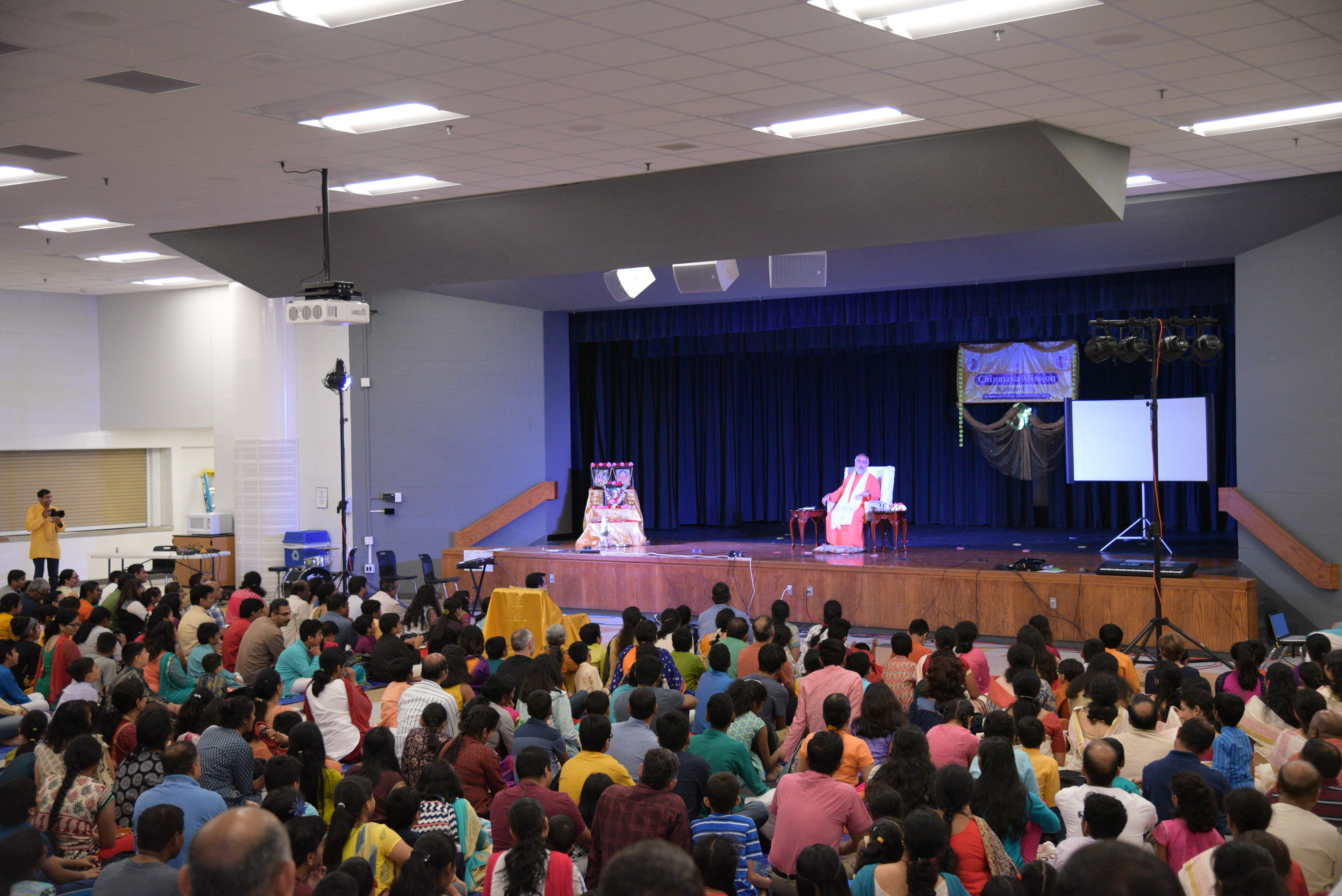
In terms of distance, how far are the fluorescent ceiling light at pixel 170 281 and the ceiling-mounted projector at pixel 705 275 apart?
7912 mm

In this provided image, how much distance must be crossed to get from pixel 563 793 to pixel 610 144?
16.9 feet

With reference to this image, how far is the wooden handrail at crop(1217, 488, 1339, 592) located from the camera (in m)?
10.1

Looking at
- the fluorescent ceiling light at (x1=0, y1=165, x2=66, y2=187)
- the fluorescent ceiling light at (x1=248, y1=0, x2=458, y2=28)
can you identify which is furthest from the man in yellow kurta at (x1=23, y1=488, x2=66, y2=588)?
the fluorescent ceiling light at (x1=248, y1=0, x2=458, y2=28)

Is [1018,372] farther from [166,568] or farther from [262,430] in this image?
[166,568]

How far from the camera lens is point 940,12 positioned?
5.65 meters

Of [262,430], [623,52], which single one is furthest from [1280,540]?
[262,430]

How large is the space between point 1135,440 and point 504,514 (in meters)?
7.88

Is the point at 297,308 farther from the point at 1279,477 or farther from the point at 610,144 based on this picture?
the point at 1279,477

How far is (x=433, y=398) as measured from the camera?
50.6 ft

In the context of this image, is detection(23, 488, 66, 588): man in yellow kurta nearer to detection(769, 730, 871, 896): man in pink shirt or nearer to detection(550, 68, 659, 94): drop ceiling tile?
detection(550, 68, 659, 94): drop ceiling tile

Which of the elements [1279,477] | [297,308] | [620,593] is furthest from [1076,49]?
[620,593]

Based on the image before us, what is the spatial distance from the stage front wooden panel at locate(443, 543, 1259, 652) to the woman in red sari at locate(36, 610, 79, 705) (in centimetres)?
633

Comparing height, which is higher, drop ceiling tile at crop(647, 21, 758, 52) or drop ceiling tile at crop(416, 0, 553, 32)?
drop ceiling tile at crop(647, 21, 758, 52)

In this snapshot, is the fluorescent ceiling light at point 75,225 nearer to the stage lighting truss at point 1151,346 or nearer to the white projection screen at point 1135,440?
the stage lighting truss at point 1151,346
